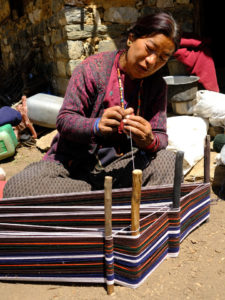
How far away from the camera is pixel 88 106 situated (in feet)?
6.82

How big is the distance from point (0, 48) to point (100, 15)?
15.7 feet

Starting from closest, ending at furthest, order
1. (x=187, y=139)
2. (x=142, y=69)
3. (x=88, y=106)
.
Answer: (x=142, y=69), (x=88, y=106), (x=187, y=139)

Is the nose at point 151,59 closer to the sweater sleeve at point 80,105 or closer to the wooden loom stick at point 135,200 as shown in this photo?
the sweater sleeve at point 80,105

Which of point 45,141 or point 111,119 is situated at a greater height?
point 111,119

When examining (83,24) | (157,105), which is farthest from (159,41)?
(83,24)

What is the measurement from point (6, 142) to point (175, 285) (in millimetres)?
2859

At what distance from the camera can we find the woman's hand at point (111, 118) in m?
1.70

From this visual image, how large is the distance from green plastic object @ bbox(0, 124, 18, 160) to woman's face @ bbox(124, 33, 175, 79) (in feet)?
7.91

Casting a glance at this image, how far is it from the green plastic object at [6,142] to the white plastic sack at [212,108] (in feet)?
7.31

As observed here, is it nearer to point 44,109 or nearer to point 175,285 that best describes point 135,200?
point 175,285

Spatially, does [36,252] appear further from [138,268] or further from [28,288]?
[138,268]

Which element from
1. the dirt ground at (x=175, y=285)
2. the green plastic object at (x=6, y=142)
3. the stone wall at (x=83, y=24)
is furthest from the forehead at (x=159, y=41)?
the green plastic object at (x=6, y=142)

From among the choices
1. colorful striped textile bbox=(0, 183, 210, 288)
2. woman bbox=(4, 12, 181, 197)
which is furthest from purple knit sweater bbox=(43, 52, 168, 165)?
colorful striped textile bbox=(0, 183, 210, 288)

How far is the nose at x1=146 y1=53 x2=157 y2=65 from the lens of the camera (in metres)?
1.87
